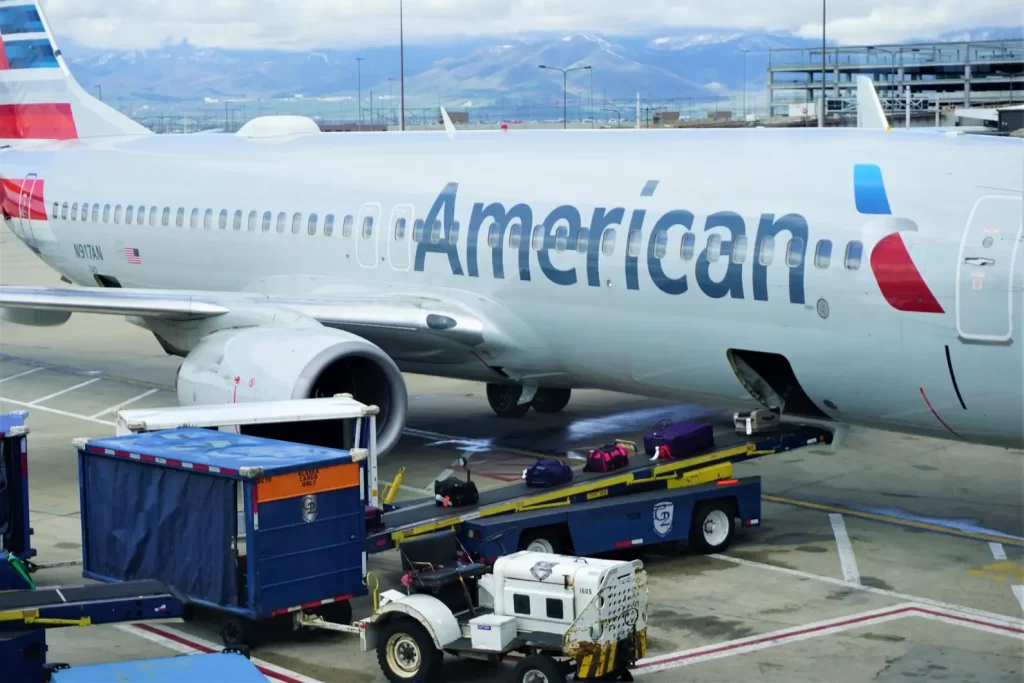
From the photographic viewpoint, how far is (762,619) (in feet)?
45.4

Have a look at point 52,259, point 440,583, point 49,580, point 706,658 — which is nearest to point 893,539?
point 706,658

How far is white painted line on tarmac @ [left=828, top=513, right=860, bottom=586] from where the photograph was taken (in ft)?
50.1

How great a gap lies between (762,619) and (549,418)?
10.6 metres

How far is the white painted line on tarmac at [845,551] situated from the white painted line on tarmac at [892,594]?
19 centimetres

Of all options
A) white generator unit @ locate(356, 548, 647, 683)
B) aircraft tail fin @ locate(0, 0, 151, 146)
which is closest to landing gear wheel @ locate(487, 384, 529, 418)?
aircraft tail fin @ locate(0, 0, 151, 146)

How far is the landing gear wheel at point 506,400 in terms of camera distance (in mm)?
23969

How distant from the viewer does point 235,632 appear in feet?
43.2

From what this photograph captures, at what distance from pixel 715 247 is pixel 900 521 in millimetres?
4164

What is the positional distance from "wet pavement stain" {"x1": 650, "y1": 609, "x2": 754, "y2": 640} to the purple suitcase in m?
2.95

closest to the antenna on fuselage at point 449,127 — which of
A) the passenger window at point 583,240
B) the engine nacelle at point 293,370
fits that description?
the passenger window at point 583,240

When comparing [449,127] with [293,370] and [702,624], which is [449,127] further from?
[702,624]

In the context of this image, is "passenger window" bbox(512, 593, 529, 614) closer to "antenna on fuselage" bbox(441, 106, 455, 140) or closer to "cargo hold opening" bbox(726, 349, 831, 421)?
"cargo hold opening" bbox(726, 349, 831, 421)

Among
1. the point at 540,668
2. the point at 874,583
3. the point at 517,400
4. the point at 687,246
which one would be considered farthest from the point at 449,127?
the point at 540,668

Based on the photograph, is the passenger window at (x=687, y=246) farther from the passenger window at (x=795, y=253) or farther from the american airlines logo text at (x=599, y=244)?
the passenger window at (x=795, y=253)
